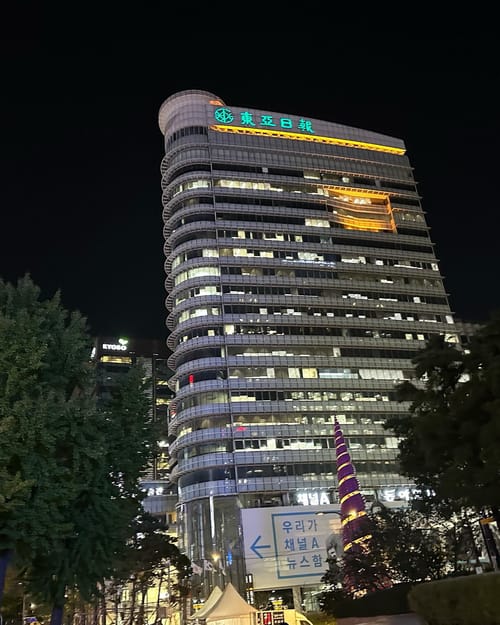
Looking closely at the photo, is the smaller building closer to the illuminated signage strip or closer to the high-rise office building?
the high-rise office building

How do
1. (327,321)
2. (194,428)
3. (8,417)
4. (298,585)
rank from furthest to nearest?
(327,321), (194,428), (298,585), (8,417)

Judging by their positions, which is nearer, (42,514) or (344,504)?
(42,514)

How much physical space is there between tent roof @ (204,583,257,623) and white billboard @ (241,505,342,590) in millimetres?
26259

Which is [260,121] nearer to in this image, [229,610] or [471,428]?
[229,610]

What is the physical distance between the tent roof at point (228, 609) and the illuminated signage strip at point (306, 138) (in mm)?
63397

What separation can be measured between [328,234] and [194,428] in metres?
31.8

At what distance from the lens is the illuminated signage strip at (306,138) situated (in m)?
79.6

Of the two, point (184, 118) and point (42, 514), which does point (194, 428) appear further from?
point (42, 514)

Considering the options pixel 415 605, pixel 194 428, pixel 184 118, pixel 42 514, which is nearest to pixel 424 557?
pixel 415 605

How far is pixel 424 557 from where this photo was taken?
91.7ft

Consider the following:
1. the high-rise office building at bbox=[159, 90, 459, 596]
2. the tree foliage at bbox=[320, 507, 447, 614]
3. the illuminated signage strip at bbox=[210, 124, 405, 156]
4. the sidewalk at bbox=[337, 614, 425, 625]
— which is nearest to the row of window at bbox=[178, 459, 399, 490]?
the high-rise office building at bbox=[159, 90, 459, 596]

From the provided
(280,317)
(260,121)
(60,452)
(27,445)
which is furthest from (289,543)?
(260,121)

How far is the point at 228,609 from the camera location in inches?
1129

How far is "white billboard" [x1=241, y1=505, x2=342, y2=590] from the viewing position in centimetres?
5444
